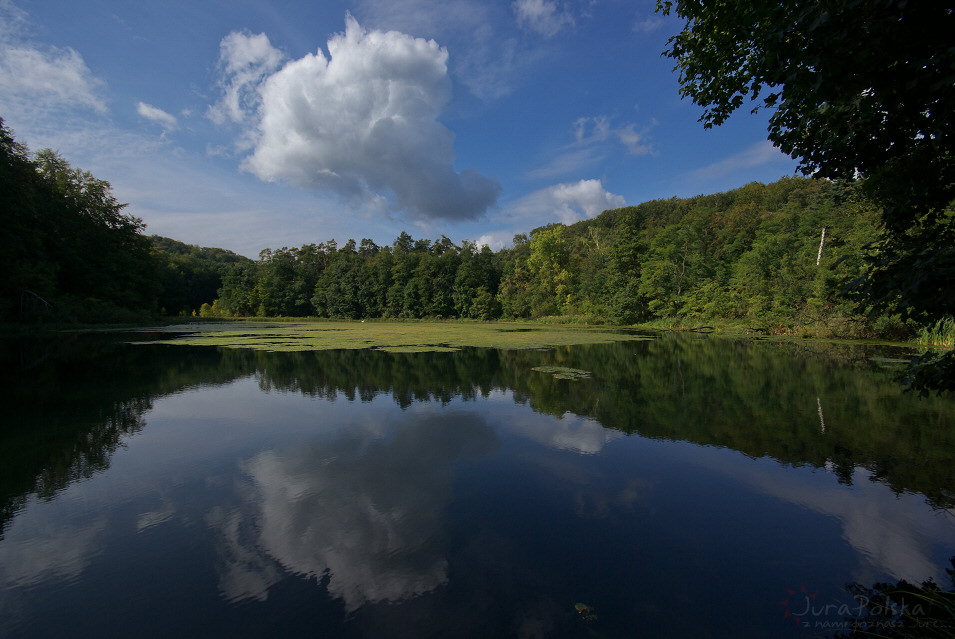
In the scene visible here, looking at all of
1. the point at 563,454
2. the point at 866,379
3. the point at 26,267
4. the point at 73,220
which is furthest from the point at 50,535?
the point at 73,220

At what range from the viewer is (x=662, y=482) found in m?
4.20

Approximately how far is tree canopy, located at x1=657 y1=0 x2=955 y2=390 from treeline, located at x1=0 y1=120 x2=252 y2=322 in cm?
3087

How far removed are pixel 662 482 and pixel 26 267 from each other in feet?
100

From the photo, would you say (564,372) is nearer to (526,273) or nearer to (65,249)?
(65,249)

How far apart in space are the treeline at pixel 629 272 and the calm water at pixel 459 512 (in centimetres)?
213

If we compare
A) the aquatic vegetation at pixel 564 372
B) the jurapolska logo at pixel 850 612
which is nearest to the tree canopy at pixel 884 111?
the jurapolska logo at pixel 850 612

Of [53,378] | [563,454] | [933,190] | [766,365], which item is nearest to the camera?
[933,190]

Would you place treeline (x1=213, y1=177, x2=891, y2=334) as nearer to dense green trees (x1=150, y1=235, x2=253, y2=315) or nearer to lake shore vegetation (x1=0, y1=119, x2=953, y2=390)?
lake shore vegetation (x1=0, y1=119, x2=953, y2=390)

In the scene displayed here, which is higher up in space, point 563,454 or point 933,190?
point 933,190

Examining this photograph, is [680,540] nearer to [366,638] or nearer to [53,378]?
[366,638]

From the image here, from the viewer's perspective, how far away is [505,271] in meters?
53.7

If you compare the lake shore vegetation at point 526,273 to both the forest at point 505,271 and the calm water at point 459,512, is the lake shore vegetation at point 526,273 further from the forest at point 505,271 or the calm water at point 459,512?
the calm water at point 459,512

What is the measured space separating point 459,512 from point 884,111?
450 cm

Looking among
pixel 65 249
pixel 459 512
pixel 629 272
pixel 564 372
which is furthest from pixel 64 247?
pixel 629 272
